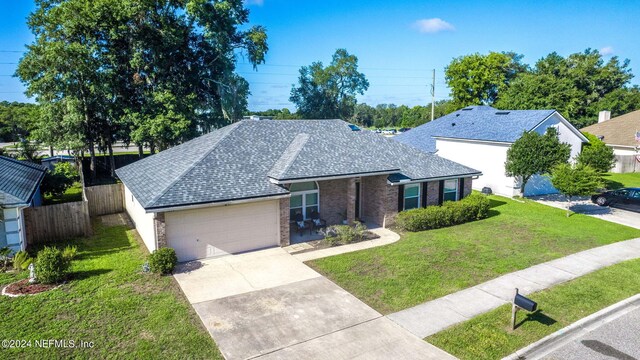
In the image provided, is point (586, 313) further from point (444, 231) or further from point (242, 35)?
point (242, 35)

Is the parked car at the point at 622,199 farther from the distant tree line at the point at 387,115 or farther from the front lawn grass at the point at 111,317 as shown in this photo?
the distant tree line at the point at 387,115

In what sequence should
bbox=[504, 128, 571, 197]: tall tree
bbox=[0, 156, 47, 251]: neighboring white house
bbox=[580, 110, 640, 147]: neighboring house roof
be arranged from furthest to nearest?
bbox=[580, 110, 640, 147]: neighboring house roof → bbox=[504, 128, 571, 197]: tall tree → bbox=[0, 156, 47, 251]: neighboring white house

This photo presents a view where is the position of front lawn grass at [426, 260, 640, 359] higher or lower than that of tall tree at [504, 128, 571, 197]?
lower

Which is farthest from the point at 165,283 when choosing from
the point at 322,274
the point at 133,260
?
the point at 322,274

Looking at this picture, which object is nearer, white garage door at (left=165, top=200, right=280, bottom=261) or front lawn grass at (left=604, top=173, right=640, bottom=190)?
white garage door at (left=165, top=200, right=280, bottom=261)

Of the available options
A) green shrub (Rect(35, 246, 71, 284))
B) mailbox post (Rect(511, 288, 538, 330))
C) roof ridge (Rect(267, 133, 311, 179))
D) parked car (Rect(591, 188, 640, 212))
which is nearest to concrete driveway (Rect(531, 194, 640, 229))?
parked car (Rect(591, 188, 640, 212))

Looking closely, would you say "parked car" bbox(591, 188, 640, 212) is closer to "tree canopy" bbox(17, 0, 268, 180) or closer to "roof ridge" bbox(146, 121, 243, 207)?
"roof ridge" bbox(146, 121, 243, 207)
